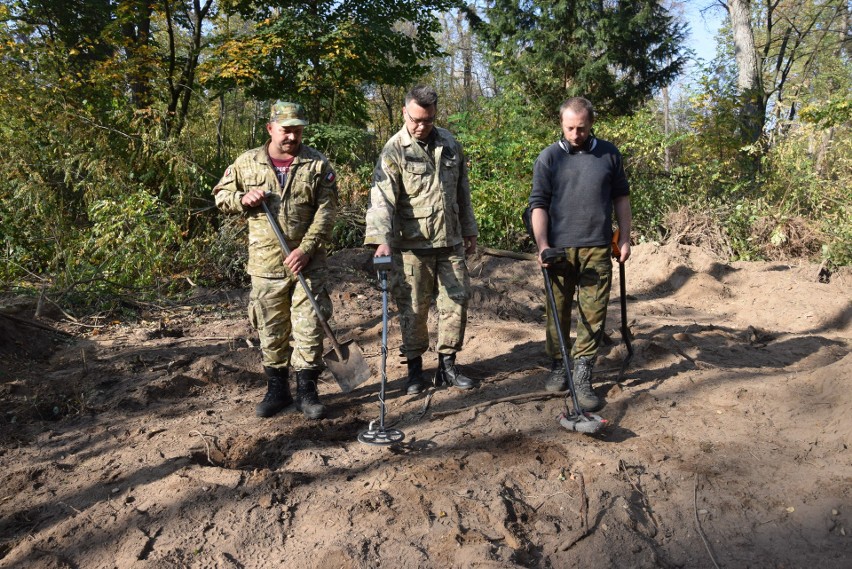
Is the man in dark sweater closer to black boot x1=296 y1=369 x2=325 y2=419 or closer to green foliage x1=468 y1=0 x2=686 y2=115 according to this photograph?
black boot x1=296 y1=369 x2=325 y2=419

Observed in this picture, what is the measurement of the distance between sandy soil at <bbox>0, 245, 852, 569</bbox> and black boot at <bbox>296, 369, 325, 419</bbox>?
105mm

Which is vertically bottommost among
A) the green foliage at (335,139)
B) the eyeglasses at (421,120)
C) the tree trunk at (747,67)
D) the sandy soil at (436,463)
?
the sandy soil at (436,463)

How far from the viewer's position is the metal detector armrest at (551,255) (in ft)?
13.7

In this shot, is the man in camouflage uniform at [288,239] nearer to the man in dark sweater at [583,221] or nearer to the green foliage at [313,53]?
the man in dark sweater at [583,221]

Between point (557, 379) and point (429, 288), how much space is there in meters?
1.12

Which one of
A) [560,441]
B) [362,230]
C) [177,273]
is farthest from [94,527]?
[362,230]

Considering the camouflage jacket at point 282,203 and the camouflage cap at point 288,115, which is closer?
the camouflage cap at point 288,115

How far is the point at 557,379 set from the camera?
4688 millimetres

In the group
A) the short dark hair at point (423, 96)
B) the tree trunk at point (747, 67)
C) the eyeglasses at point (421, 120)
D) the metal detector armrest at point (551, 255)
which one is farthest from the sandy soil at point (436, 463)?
the tree trunk at point (747, 67)

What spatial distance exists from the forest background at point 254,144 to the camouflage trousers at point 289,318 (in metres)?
3.62

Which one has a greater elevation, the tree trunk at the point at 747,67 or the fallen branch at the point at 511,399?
the tree trunk at the point at 747,67

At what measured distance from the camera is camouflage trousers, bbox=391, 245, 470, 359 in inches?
187

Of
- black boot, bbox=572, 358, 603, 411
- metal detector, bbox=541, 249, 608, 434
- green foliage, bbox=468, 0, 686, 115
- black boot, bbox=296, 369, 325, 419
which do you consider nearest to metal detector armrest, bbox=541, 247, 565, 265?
metal detector, bbox=541, 249, 608, 434

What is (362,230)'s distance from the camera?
9.64 metres
